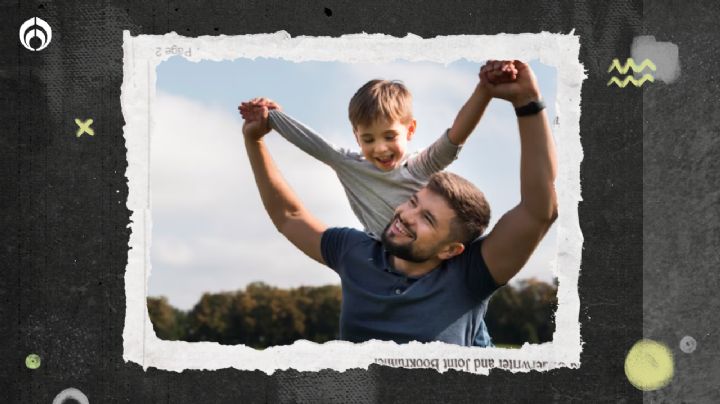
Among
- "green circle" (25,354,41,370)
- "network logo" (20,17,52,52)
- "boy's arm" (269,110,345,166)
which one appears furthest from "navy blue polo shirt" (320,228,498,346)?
"network logo" (20,17,52,52)

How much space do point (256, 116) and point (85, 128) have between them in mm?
774

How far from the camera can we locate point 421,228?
4.30m

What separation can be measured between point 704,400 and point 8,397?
305cm

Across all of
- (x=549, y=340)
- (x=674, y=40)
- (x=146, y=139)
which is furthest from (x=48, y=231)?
(x=674, y=40)

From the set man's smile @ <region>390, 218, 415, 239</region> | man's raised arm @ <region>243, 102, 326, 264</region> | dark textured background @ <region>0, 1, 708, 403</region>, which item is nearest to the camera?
dark textured background @ <region>0, 1, 708, 403</region>

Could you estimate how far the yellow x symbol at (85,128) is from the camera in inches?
173

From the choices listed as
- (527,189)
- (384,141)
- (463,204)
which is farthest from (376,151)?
(527,189)

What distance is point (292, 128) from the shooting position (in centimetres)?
435

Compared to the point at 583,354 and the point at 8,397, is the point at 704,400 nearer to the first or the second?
the point at 583,354

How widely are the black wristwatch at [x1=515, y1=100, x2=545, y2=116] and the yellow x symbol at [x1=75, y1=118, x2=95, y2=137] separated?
1887 mm

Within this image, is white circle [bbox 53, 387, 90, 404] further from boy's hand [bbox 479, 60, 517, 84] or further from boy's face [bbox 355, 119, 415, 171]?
boy's hand [bbox 479, 60, 517, 84]

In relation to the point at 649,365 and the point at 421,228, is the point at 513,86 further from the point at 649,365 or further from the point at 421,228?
the point at 649,365

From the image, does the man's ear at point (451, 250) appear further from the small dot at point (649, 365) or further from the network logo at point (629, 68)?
the network logo at point (629, 68)

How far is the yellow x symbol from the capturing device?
14.5ft
